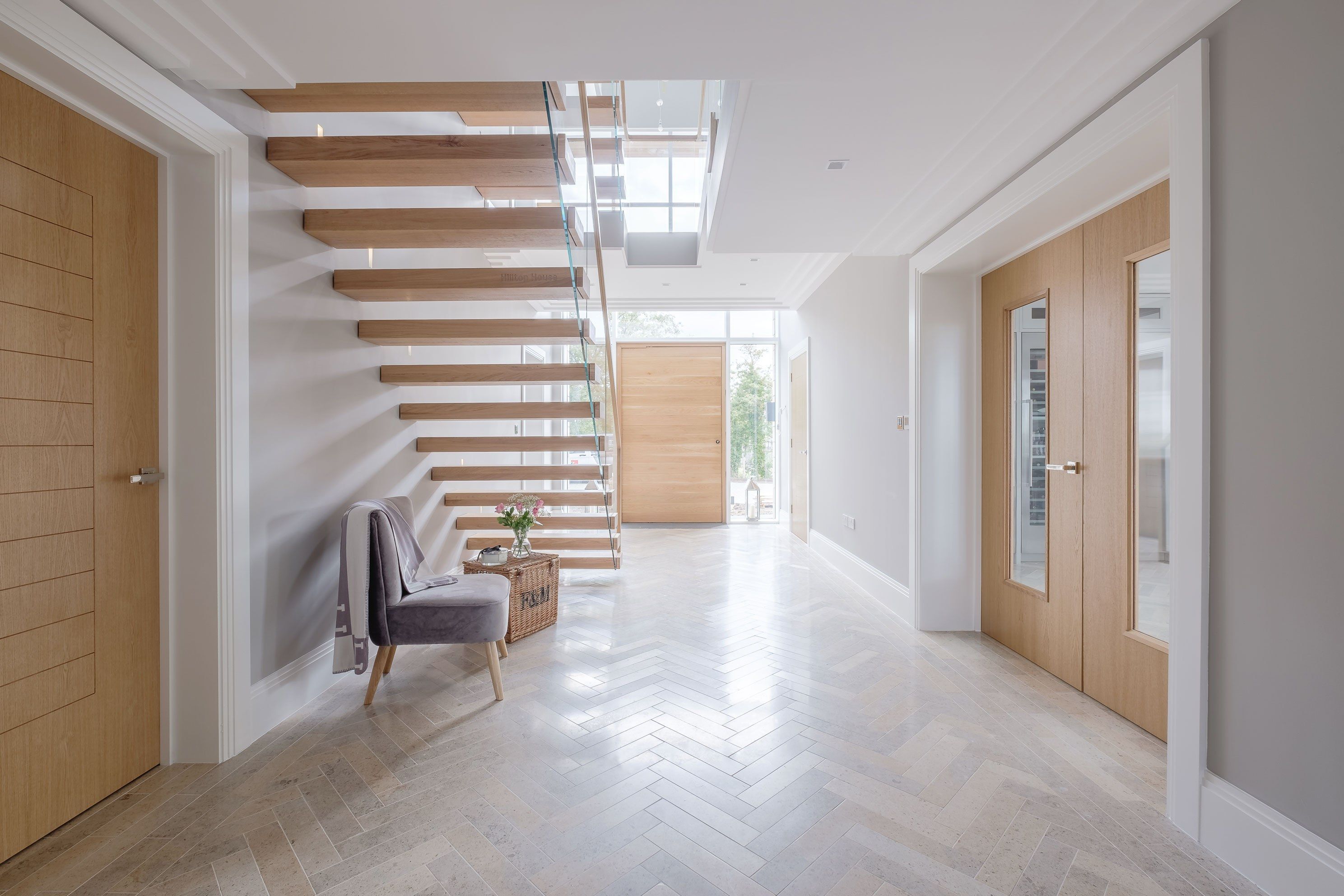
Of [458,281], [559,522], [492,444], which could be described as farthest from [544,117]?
[559,522]

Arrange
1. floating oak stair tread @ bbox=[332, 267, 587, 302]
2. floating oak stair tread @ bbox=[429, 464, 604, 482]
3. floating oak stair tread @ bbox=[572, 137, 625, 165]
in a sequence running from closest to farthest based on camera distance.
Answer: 1. floating oak stair tread @ bbox=[332, 267, 587, 302]
2. floating oak stair tread @ bbox=[572, 137, 625, 165]
3. floating oak stair tread @ bbox=[429, 464, 604, 482]

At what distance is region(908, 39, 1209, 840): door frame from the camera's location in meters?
1.63

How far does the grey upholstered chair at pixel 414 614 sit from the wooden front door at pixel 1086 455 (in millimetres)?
2579

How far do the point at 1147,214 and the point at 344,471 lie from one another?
3645mm

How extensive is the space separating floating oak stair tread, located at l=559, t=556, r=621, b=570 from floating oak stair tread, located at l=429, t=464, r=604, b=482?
692mm

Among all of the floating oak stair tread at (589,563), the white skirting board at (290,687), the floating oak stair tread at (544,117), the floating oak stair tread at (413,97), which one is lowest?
the white skirting board at (290,687)

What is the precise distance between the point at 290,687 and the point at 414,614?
587 mm

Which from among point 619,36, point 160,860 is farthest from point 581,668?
point 619,36

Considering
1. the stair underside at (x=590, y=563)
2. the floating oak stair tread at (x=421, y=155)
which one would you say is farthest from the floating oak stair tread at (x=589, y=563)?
the floating oak stair tread at (x=421, y=155)

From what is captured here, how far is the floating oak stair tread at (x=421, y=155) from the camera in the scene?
2.36 m

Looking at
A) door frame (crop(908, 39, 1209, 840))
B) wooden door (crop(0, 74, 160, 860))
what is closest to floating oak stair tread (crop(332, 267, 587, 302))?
wooden door (crop(0, 74, 160, 860))

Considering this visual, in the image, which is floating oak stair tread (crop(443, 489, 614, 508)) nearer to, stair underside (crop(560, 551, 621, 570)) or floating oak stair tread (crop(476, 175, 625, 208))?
stair underside (crop(560, 551, 621, 570))

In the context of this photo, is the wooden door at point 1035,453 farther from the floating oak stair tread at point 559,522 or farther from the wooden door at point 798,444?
the wooden door at point 798,444

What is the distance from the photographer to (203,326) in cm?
208
